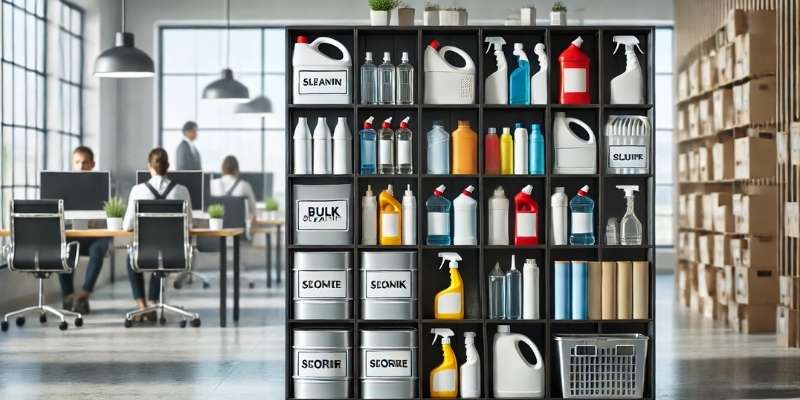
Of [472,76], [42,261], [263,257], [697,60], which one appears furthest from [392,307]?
[263,257]

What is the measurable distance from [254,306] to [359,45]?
4.92 m

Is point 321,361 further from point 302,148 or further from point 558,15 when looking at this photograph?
point 558,15

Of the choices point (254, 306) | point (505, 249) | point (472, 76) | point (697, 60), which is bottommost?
A: point (254, 306)

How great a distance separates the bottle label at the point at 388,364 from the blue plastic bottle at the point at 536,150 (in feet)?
3.54

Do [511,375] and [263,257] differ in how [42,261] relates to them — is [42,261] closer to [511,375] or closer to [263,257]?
[511,375]

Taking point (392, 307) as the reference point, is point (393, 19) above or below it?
above

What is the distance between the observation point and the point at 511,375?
5.14 metres

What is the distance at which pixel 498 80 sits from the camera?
5.21 metres

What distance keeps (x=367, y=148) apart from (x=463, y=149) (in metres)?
0.47

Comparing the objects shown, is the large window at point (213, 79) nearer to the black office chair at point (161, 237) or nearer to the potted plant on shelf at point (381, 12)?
the black office chair at point (161, 237)

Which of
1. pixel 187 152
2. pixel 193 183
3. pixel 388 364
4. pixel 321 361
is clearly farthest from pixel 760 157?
pixel 187 152

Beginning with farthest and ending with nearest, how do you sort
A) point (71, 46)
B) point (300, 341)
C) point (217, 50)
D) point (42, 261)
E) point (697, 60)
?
A: point (217, 50), point (71, 46), point (697, 60), point (42, 261), point (300, 341)

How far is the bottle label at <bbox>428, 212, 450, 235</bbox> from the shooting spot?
17.0 feet

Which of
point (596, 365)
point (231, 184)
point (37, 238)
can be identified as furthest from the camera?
point (231, 184)
